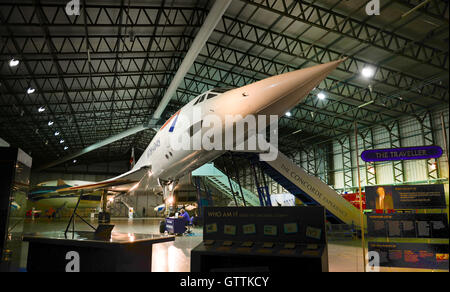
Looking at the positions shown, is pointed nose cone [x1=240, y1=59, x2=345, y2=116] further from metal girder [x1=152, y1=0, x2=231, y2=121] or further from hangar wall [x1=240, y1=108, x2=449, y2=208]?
hangar wall [x1=240, y1=108, x2=449, y2=208]

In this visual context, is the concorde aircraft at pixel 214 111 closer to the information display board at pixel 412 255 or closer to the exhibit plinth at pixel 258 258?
the exhibit plinth at pixel 258 258

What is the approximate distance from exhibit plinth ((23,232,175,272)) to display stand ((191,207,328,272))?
5.83 feet

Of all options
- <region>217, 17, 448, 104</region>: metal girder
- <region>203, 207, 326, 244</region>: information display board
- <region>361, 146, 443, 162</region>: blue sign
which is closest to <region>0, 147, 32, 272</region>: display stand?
<region>203, 207, 326, 244</region>: information display board

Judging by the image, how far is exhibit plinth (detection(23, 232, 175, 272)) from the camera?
4871 millimetres

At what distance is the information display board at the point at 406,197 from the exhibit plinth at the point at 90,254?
4.94 m

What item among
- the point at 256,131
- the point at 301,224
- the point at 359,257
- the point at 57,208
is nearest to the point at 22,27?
the point at 256,131

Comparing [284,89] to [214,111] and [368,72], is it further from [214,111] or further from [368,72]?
[368,72]

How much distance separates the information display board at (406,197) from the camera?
6.05m

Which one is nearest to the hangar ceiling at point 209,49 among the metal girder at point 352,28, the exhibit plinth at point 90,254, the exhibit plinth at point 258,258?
the metal girder at point 352,28

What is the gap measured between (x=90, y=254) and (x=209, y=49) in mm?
19312

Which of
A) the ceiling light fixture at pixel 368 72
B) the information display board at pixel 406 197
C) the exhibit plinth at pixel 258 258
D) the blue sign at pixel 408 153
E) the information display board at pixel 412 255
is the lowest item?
the information display board at pixel 412 255

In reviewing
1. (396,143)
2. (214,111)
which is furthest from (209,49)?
(396,143)

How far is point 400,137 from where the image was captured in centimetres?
2588

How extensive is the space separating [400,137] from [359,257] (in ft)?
69.4
